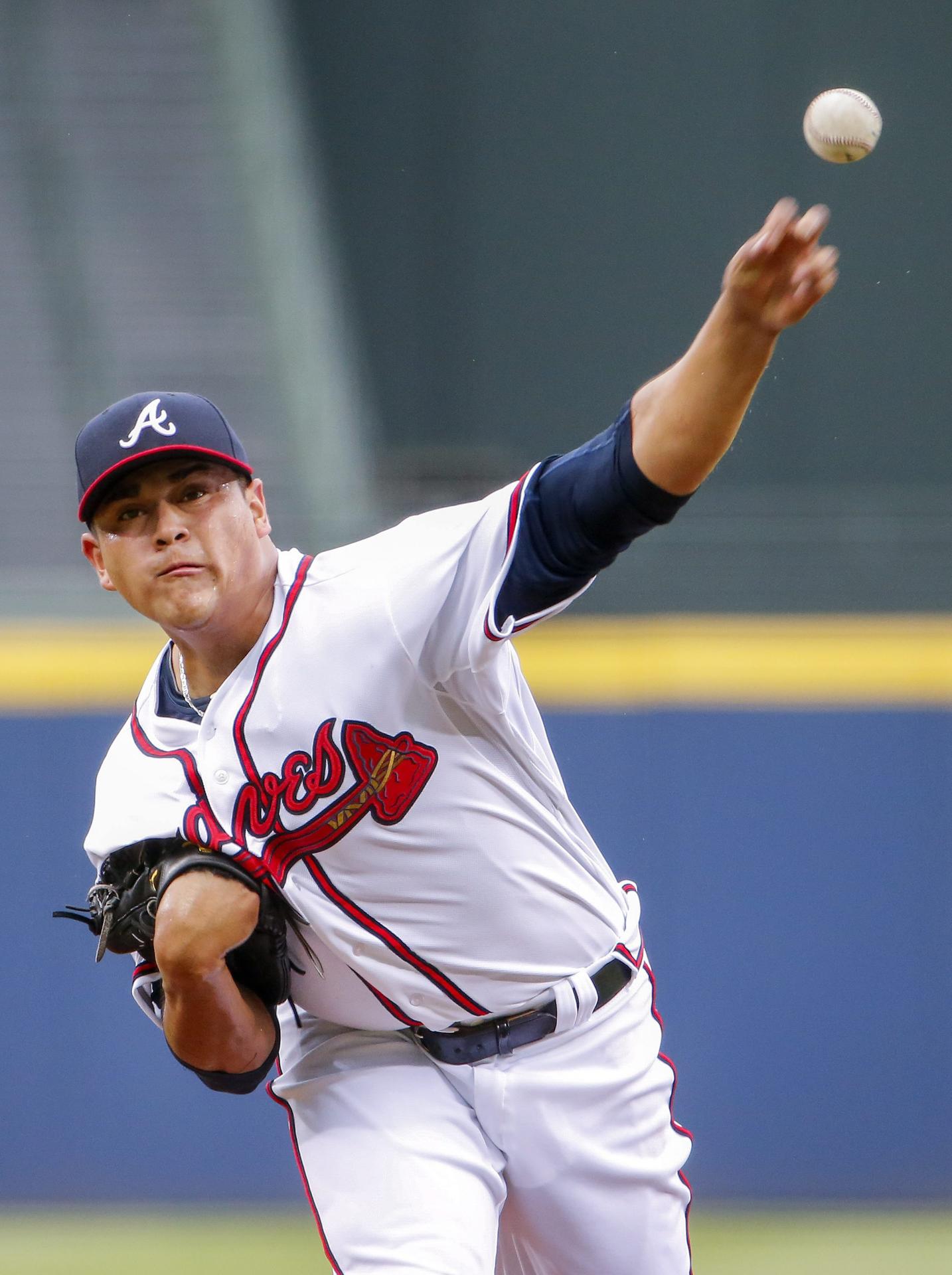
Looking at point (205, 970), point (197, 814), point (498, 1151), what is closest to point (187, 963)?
point (205, 970)

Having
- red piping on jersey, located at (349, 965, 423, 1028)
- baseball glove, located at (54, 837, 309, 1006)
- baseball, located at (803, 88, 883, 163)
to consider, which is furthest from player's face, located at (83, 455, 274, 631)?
baseball, located at (803, 88, 883, 163)

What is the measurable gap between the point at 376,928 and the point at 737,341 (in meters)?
1.05

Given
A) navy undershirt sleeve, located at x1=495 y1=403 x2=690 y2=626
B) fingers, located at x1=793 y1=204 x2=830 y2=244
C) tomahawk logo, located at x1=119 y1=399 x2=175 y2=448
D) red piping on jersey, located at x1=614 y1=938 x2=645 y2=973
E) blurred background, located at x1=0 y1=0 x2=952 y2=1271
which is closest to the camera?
fingers, located at x1=793 y1=204 x2=830 y2=244

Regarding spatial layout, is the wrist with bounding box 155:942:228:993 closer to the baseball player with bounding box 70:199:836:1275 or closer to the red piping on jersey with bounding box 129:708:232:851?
the baseball player with bounding box 70:199:836:1275

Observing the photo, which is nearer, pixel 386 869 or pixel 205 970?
pixel 205 970

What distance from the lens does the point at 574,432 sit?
6.79 metres

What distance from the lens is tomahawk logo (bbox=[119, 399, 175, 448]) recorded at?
7.16 feet

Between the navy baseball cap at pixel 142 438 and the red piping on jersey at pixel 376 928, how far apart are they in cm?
62

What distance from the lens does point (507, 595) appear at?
1986 mm

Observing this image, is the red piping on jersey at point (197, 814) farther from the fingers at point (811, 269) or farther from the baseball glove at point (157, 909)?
the fingers at point (811, 269)

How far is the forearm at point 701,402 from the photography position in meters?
1.69

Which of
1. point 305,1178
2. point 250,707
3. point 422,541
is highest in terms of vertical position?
point 422,541

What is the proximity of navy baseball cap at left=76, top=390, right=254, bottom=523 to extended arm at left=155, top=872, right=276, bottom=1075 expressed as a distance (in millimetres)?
577

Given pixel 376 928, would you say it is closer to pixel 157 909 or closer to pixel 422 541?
pixel 157 909
